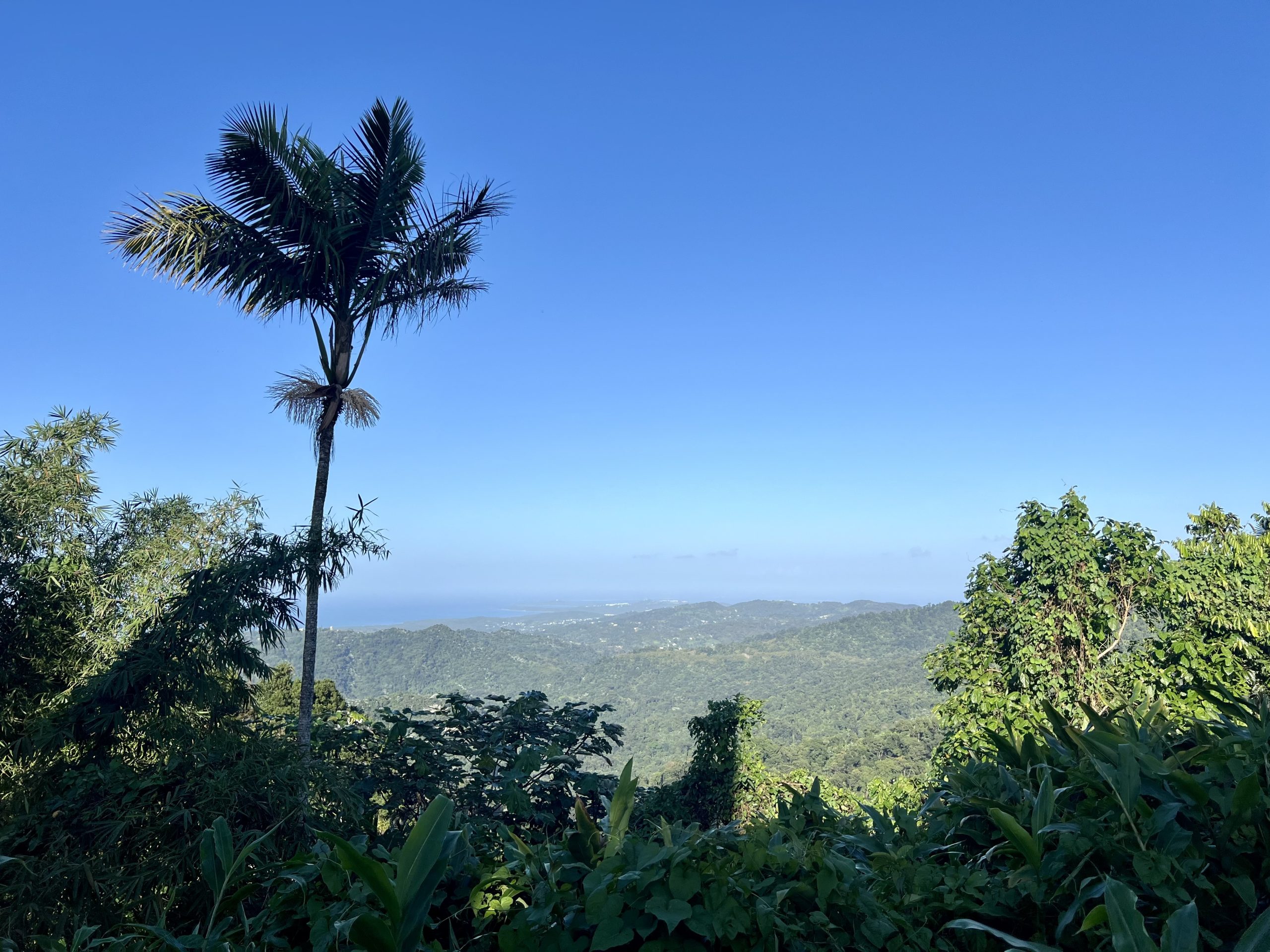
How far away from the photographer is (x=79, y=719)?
538 cm

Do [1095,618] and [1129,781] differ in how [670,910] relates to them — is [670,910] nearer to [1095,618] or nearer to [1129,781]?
[1129,781]

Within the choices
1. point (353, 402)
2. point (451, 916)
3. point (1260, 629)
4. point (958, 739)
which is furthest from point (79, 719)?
point (1260, 629)

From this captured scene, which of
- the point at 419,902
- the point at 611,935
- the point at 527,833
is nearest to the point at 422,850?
the point at 419,902

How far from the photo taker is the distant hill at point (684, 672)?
134ft

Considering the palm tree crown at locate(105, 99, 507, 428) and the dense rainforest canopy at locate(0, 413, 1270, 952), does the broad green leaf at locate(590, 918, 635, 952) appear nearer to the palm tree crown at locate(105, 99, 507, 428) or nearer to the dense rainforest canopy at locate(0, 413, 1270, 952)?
the dense rainforest canopy at locate(0, 413, 1270, 952)

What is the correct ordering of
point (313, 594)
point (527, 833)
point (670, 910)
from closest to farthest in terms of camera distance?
point (670, 910), point (527, 833), point (313, 594)

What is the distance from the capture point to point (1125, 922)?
33.1 inches

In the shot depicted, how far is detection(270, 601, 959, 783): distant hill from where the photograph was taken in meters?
40.8

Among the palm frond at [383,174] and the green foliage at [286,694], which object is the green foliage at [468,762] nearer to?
the palm frond at [383,174]

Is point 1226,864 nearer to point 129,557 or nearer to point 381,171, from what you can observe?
point 381,171

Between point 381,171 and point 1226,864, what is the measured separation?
7.14 m

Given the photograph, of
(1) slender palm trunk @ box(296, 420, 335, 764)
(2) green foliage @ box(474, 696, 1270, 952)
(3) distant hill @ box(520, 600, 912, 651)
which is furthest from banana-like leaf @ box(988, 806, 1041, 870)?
(3) distant hill @ box(520, 600, 912, 651)

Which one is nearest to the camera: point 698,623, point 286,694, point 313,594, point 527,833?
point 527,833

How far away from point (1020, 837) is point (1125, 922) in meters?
0.24
